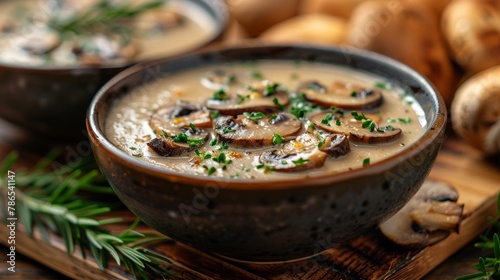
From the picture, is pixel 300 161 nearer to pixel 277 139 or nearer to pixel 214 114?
pixel 277 139

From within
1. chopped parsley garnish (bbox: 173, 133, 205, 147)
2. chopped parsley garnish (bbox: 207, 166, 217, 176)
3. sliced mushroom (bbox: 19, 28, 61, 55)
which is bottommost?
sliced mushroom (bbox: 19, 28, 61, 55)

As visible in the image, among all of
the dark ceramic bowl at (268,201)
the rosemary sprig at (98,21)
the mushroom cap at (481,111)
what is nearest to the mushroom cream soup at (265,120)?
the dark ceramic bowl at (268,201)

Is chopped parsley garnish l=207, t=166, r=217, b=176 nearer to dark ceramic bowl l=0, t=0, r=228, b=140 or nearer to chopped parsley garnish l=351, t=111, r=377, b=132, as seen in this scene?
chopped parsley garnish l=351, t=111, r=377, b=132

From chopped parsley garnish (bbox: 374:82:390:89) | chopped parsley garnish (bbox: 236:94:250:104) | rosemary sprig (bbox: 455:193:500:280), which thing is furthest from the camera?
chopped parsley garnish (bbox: 374:82:390:89)

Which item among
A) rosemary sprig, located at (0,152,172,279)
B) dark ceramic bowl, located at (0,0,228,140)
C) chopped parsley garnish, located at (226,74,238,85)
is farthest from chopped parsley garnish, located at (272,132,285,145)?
dark ceramic bowl, located at (0,0,228,140)

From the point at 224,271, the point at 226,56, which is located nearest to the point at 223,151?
the point at 224,271

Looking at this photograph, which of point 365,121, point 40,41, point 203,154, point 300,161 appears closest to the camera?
point 300,161

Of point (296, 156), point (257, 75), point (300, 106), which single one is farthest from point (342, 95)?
point (296, 156)

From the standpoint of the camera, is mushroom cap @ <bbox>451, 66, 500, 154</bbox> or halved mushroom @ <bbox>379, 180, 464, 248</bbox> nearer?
halved mushroom @ <bbox>379, 180, 464, 248</bbox>
